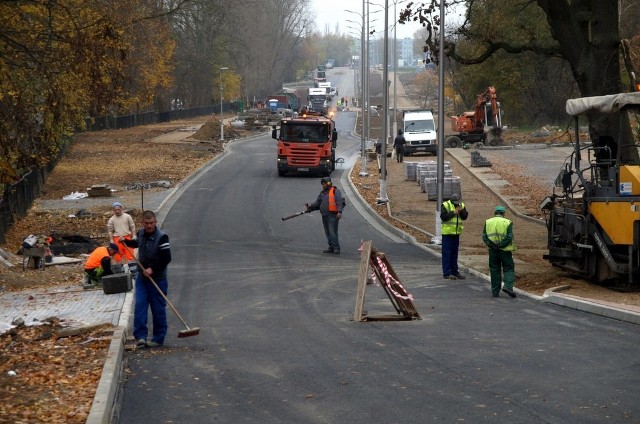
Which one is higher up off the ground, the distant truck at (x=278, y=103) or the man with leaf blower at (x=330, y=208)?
the distant truck at (x=278, y=103)

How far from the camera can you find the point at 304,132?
48.8 m

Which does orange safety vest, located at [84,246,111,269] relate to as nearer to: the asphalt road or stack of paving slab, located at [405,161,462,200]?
the asphalt road

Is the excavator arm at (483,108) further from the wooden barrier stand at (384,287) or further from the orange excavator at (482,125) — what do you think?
the wooden barrier stand at (384,287)

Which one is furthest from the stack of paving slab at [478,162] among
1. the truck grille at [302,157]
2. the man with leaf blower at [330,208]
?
the man with leaf blower at [330,208]

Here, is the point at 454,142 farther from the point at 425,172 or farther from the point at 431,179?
the point at 431,179

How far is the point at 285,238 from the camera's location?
29.5 m

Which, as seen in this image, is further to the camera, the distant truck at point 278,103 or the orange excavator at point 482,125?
the distant truck at point 278,103

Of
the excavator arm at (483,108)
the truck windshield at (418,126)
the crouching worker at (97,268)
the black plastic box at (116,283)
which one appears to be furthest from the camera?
the excavator arm at (483,108)

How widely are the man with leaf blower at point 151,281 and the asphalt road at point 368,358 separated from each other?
393 mm

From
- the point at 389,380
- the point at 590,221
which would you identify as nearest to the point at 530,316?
the point at 590,221

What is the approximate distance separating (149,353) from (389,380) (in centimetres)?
331

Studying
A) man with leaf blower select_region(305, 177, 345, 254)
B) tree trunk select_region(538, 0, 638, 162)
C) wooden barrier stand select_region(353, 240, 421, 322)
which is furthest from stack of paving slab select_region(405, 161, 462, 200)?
wooden barrier stand select_region(353, 240, 421, 322)

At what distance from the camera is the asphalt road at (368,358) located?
31.9ft

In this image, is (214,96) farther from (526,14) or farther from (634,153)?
(634,153)
